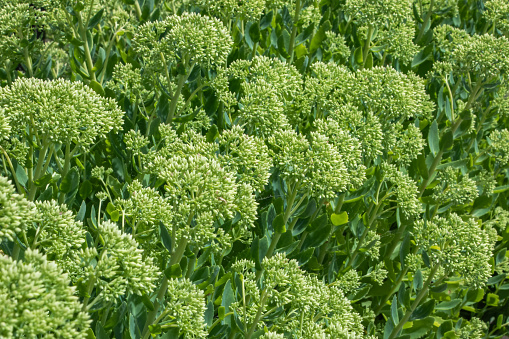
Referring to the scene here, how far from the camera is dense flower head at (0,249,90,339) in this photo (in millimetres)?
1298

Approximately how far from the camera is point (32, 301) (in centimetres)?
134

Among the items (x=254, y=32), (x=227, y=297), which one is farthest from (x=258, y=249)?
(x=254, y=32)

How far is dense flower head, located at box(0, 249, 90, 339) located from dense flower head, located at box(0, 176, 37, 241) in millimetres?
143

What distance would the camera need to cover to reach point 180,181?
5.90 feet

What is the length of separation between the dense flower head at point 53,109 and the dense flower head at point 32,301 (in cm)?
74

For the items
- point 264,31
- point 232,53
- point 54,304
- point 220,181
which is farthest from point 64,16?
point 54,304

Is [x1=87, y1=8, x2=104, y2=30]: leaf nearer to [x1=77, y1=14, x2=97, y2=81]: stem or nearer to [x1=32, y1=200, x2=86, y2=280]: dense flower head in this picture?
[x1=77, y1=14, x2=97, y2=81]: stem

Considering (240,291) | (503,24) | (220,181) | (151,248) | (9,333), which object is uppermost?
(503,24)

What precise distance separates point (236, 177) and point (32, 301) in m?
0.81

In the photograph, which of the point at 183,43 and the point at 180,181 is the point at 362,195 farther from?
Answer: the point at 180,181

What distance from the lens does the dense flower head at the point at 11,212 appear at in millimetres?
1492

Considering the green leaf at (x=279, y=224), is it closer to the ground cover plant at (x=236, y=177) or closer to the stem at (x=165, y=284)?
the ground cover plant at (x=236, y=177)

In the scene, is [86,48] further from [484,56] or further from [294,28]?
[484,56]

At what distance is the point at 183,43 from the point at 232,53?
0.79 metres
